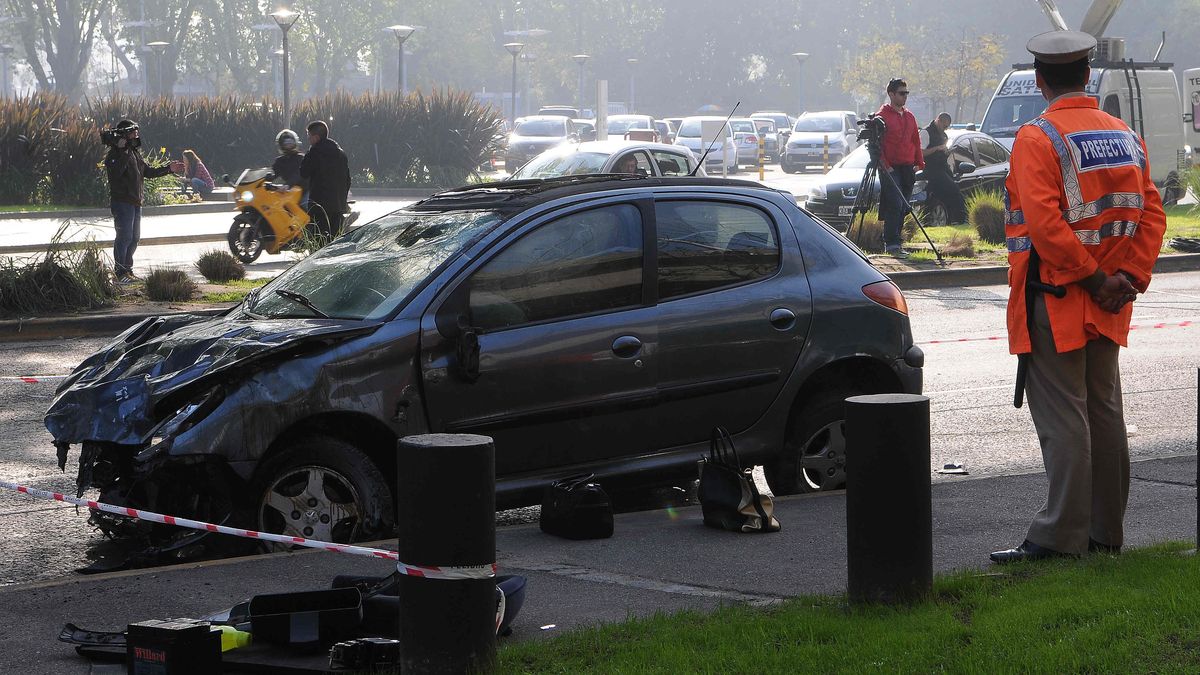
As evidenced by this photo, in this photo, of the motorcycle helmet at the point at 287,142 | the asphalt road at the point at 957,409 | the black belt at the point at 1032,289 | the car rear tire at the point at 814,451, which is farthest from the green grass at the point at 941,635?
the motorcycle helmet at the point at 287,142

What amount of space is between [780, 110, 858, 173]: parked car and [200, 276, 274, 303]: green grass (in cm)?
3265

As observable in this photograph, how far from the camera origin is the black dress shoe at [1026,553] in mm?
5383

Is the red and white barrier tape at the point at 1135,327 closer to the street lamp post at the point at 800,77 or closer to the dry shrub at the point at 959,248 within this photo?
the dry shrub at the point at 959,248

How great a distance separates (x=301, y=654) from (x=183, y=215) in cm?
2663

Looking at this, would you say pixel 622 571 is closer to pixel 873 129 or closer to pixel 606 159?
pixel 606 159

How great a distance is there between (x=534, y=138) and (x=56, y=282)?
3431 centimetres

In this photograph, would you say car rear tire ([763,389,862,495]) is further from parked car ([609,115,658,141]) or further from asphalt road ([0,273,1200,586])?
parked car ([609,115,658,141])

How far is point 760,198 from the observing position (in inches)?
278

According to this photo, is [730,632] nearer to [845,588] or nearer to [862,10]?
[845,588]

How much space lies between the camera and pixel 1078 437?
5.25m

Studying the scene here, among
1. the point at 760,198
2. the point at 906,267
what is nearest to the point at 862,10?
the point at 906,267

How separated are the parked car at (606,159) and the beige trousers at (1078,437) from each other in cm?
1205

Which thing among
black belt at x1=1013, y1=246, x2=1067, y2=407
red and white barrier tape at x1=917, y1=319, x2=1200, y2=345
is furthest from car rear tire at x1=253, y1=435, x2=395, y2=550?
red and white barrier tape at x1=917, y1=319, x2=1200, y2=345

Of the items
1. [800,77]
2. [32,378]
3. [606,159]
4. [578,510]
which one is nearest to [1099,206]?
[578,510]
